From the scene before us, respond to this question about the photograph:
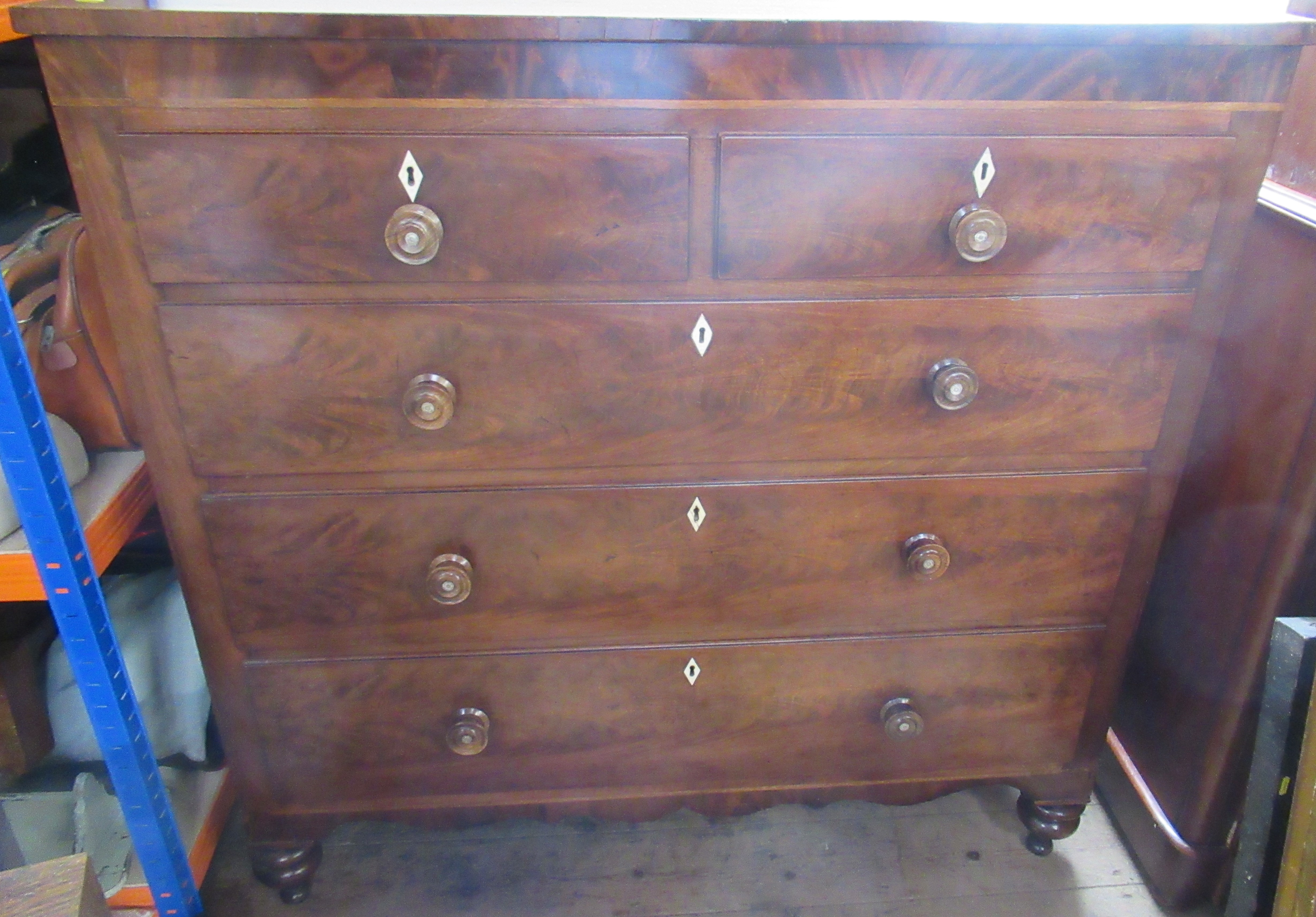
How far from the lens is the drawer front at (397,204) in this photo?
769 millimetres

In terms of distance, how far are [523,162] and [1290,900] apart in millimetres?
999

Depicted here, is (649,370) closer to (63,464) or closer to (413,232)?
(413,232)

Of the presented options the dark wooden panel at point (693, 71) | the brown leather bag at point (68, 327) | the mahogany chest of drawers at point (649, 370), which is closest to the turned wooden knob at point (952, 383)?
the mahogany chest of drawers at point (649, 370)

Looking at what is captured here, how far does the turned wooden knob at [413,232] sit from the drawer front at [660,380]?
6cm

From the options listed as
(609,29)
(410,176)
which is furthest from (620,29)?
(410,176)

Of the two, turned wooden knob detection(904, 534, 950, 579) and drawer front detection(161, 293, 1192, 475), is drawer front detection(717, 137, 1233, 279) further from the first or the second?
turned wooden knob detection(904, 534, 950, 579)

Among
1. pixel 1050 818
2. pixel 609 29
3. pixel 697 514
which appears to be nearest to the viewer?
pixel 609 29

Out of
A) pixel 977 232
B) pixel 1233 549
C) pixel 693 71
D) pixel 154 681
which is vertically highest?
pixel 693 71

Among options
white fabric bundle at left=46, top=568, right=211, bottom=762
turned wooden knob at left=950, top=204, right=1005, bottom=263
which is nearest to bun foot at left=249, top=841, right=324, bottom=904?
white fabric bundle at left=46, top=568, right=211, bottom=762

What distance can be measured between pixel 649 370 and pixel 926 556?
35cm

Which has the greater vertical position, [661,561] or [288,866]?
[661,561]

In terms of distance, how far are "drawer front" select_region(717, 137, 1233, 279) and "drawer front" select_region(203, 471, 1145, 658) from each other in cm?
23

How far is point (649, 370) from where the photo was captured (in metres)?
0.88

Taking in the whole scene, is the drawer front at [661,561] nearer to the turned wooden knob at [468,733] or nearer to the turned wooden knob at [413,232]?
the turned wooden knob at [468,733]
